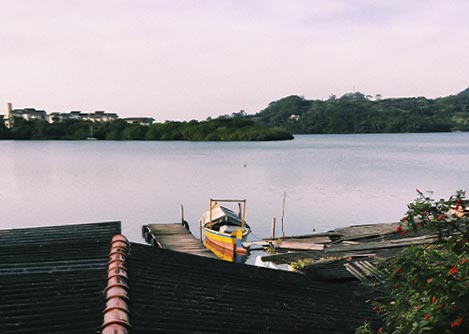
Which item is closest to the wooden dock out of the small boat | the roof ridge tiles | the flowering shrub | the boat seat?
the small boat

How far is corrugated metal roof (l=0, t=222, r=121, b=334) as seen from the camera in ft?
17.6

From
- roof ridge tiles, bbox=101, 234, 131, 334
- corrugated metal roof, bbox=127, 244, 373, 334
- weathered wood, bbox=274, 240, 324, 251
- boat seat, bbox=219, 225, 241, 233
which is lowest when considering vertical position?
boat seat, bbox=219, 225, 241, 233

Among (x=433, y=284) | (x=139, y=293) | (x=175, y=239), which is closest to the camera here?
(x=433, y=284)

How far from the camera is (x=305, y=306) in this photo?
7.51 m

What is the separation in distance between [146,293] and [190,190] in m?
50.6

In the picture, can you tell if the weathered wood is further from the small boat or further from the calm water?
the calm water

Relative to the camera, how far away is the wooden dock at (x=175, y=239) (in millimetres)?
23903

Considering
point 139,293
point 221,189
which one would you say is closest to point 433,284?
point 139,293

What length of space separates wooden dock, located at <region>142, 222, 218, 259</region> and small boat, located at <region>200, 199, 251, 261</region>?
112 cm

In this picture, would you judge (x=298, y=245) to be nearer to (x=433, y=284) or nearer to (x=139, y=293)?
(x=139, y=293)

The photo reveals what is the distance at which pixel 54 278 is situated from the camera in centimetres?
648

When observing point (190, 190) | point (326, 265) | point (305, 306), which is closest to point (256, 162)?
point (190, 190)

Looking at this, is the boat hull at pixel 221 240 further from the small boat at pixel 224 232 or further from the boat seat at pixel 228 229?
the boat seat at pixel 228 229

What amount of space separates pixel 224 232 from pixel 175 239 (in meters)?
2.67
